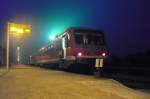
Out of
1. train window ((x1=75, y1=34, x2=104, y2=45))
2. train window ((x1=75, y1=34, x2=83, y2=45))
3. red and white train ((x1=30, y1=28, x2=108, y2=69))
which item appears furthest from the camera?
train window ((x1=75, y1=34, x2=104, y2=45))

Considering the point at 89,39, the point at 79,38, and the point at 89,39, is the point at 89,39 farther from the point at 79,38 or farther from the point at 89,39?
the point at 79,38

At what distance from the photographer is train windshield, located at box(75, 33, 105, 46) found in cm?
2028

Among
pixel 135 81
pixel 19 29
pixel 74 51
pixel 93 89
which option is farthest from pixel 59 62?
pixel 93 89

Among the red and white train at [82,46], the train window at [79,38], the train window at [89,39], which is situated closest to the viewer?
the red and white train at [82,46]

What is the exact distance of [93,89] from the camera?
9641 mm

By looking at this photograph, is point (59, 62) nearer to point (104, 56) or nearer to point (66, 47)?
point (66, 47)

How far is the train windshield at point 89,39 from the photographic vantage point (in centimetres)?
2028

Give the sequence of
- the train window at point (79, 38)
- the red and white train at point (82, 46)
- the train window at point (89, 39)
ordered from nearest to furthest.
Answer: the red and white train at point (82, 46)
the train window at point (79, 38)
the train window at point (89, 39)

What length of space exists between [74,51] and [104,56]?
242 centimetres

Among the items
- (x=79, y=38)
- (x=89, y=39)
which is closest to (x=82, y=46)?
(x=79, y=38)

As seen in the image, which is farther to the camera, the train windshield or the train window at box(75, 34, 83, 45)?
the train windshield

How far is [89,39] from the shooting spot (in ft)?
67.6

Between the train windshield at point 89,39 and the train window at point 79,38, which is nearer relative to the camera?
the train window at point 79,38

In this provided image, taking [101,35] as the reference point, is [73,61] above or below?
below
